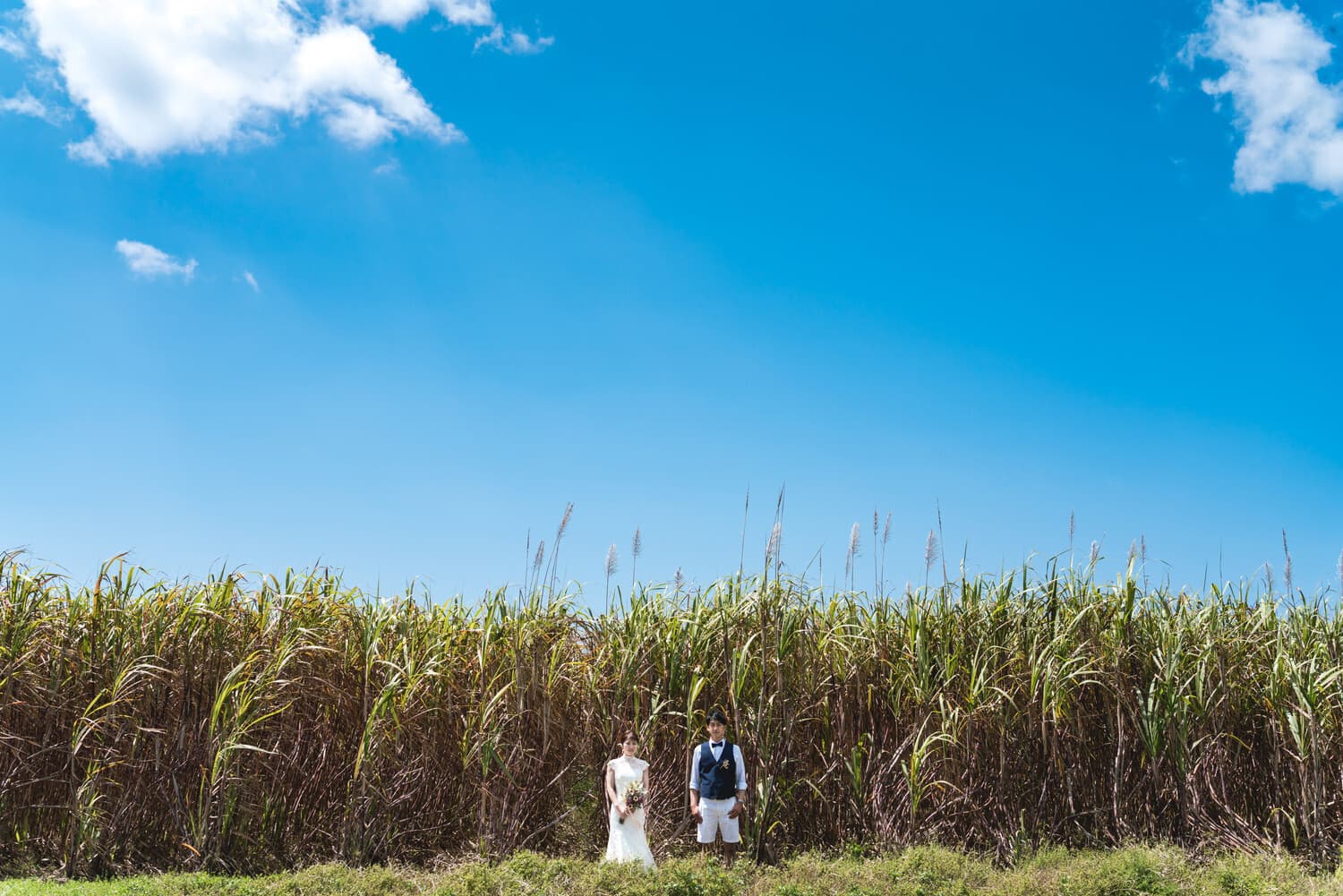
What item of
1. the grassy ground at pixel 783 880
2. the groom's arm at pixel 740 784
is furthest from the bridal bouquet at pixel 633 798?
the groom's arm at pixel 740 784

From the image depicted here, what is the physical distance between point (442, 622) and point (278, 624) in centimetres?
129

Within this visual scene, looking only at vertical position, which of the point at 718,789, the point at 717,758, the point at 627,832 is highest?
the point at 717,758

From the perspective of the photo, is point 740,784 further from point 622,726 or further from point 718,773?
point 622,726

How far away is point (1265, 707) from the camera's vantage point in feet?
24.2

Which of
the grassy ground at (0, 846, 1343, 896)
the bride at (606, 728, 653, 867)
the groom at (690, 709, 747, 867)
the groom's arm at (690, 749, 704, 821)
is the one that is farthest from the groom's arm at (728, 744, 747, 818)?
the bride at (606, 728, 653, 867)

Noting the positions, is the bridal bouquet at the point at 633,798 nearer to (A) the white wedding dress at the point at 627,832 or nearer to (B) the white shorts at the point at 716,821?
(A) the white wedding dress at the point at 627,832

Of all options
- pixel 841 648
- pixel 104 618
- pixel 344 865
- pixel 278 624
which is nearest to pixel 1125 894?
pixel 841 648

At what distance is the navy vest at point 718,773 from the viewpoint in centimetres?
656

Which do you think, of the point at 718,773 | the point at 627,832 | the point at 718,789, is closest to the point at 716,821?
the point at 718,789

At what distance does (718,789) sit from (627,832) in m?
0.70

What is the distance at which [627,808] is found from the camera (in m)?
6.27

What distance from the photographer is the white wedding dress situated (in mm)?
6285

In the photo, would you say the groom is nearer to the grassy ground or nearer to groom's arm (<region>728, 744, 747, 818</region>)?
groom's arm (<region>728, 744, 747, 818</region>)

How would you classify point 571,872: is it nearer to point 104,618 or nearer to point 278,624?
point 278,624
